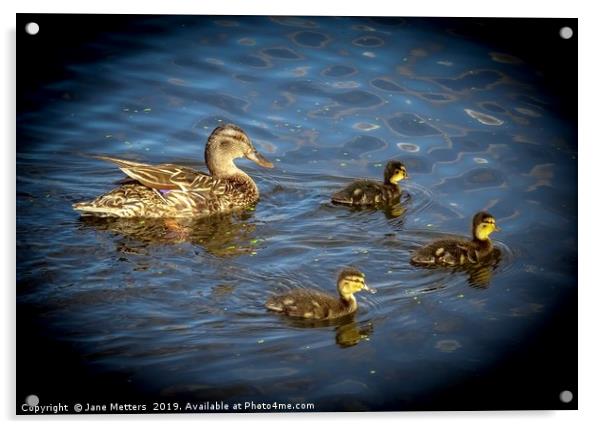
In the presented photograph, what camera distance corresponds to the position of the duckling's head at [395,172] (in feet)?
27.1

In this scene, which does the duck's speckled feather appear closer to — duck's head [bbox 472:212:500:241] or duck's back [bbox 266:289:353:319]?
duck's head [bbox 472:212:500:241]

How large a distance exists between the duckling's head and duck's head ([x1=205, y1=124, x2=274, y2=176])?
0.67 meters

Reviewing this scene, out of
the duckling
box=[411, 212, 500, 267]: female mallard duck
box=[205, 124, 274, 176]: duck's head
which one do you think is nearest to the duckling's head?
the duckling

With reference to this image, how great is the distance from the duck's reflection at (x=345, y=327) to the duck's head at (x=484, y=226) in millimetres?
883

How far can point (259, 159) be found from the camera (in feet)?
28.0

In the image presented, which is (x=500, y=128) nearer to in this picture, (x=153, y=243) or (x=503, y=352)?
(x=503, y=352)

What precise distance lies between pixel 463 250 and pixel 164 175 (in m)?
1.72

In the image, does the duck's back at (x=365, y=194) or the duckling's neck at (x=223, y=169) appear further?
the duckling's neck at (x=223, y=169)

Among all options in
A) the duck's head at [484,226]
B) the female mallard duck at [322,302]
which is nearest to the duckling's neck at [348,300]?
the female mallard duck at [322,302]

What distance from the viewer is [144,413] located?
7023mm

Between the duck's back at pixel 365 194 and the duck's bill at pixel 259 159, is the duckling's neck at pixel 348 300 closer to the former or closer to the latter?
the duck's back at pixel 365 194

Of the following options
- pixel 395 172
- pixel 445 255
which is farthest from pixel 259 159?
pixel 445 255

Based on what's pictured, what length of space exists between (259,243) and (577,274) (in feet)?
5.59

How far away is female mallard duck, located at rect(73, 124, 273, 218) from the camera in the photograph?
8281 mm
